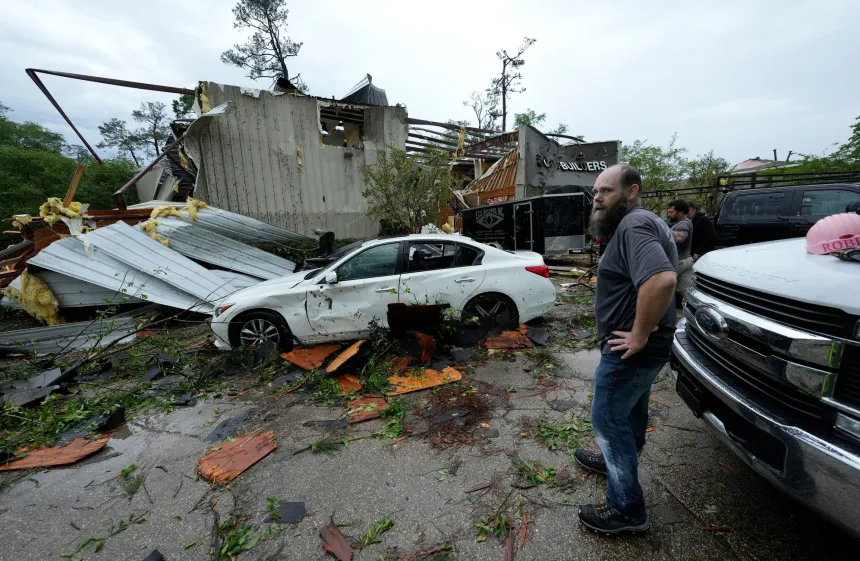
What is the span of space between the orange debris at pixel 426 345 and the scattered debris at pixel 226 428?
1917mm

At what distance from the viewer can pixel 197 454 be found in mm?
2779

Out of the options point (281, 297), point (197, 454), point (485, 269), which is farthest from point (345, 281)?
point (197, 454)

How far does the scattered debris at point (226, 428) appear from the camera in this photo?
298cm

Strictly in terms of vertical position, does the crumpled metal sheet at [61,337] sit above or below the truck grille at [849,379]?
below

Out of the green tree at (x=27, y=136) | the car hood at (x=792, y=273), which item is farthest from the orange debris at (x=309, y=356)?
the green tree at (x=27, y=136)

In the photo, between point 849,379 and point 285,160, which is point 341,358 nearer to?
point 849,379

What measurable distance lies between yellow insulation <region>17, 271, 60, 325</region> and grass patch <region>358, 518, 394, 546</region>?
25.6ft

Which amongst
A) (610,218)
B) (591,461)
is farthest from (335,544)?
(610,218)

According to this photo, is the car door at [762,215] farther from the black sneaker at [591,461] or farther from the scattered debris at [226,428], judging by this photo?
the scattered debris at [226,428]

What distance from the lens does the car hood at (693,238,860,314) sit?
1.34m

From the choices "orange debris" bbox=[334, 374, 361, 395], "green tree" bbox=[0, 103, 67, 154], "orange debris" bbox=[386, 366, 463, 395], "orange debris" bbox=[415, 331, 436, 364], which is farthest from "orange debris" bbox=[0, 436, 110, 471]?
"green tree" bbox=[0, 103, 67, 154]

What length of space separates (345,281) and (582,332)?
3.45 meters

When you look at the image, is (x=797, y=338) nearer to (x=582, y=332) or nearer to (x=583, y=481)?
(x=583, y=481)

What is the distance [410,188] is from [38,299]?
7.85m
